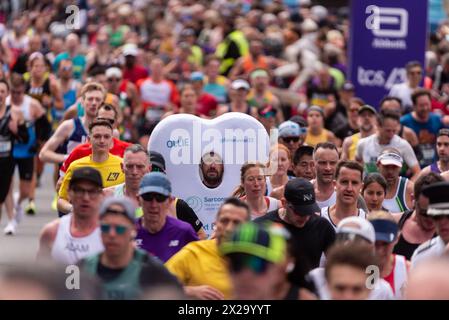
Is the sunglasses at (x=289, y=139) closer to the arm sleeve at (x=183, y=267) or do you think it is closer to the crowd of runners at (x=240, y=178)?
the crowd of runners at (x=240, y=178)

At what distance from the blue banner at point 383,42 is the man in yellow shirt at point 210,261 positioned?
1024 centimetres

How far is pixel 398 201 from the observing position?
494 inches

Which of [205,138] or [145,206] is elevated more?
[205,138]

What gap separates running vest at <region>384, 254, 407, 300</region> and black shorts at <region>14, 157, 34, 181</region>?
359 inches

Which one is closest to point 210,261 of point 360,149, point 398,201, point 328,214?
point 328,214

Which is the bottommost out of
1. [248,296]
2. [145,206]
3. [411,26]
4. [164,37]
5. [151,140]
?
[248,296]

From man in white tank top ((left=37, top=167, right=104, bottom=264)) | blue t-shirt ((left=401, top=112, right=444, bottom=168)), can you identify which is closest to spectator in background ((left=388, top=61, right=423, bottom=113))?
blue t-shirt ((left=401, top=112, right=444, bottom=168))

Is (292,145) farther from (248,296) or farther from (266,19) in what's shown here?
(266,19)

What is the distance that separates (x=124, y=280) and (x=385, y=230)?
5.84 feet

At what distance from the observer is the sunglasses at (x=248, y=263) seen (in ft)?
20.4

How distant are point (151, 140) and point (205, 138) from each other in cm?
45

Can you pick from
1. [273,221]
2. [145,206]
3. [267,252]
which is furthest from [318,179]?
[267,252]

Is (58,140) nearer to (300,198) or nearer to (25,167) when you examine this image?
(25,167)

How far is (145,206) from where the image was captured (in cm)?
933
